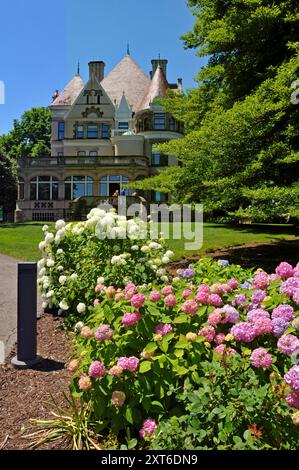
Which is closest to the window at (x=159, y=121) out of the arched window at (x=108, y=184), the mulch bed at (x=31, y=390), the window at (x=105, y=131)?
the window at (x=105, y=131)

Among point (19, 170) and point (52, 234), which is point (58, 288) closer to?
point (52, 234)

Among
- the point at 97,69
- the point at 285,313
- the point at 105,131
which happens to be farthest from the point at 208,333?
the point at 97,69

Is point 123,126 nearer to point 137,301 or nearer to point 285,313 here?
point 137,301

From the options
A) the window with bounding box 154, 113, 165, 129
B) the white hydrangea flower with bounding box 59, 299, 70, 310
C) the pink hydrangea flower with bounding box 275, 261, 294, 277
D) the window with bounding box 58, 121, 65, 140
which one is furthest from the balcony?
the pink hydrangea flower with bounding box 275, 261, 294, 277

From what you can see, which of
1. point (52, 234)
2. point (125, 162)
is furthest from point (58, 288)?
point (125, 162)

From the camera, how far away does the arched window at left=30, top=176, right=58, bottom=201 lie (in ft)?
139

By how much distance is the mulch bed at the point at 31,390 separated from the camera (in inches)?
128

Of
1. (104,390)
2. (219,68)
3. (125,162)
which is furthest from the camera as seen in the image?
(125,162)

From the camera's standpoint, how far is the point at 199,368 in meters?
2.96

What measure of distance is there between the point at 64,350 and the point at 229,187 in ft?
19.2

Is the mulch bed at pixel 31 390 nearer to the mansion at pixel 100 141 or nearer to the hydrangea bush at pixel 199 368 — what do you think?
the hydrangea bush at pixel 199 368

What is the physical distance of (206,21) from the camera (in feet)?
38.3

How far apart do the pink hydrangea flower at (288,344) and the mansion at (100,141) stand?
36101mm

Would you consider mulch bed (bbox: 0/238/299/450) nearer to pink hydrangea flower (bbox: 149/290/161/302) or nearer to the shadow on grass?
pink hydrangea flower (bbox: 149/290/161/302)
